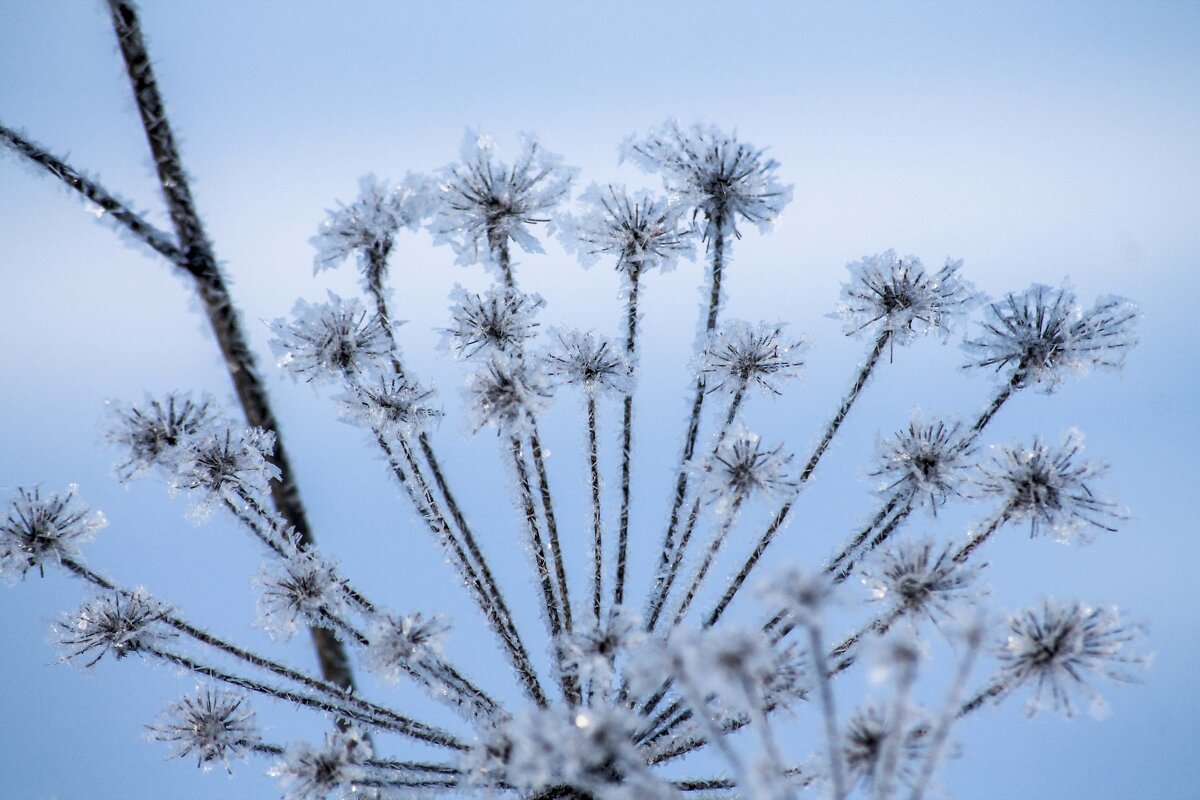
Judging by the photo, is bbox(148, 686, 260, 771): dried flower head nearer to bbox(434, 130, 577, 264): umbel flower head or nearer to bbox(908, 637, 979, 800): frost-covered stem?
bbox(434, 130, 577, 264): umbel flower head

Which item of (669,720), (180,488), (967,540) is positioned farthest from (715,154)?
(180,488)

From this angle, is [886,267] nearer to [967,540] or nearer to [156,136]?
[967,540]

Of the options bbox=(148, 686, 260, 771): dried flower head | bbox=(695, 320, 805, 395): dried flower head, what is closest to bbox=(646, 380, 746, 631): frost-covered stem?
bbox=(695, 320, 805, 395): dried flower head

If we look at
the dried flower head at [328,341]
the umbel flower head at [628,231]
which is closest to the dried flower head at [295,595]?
the dried flower head at [328,341]

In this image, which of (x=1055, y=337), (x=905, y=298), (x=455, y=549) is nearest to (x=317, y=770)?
(x=455, y=549)

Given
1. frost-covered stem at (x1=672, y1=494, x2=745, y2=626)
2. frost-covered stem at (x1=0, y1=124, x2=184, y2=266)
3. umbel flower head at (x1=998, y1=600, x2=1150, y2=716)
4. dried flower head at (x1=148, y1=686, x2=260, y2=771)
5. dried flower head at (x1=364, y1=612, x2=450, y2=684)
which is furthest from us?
dried flower head at (x1=148, y1=686, x2=260, y2=771)
